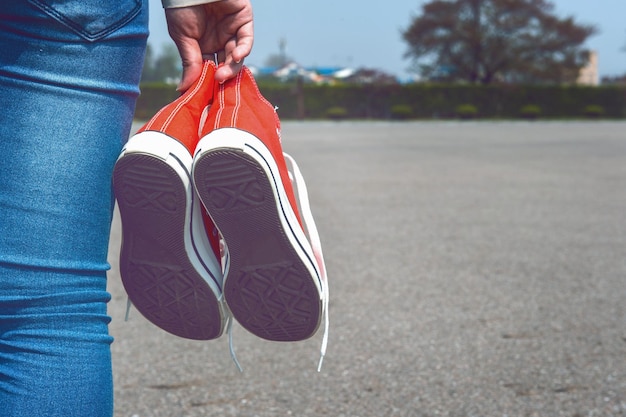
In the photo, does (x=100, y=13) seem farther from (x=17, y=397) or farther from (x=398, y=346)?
(x=398, y=346)

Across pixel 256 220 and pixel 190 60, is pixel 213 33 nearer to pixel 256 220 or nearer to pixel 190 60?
pixel 190 60

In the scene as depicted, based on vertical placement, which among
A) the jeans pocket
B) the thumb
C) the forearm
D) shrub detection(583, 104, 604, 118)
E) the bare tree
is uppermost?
the bare tree

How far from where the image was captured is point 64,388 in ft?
4.05

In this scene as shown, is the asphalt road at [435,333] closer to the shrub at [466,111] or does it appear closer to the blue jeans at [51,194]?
the blue jeans at [51,194]

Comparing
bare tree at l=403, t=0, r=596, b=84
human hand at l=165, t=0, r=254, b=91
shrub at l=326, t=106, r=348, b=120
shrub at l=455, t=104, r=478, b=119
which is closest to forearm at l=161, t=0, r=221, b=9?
human hand at l=165, t=0, r=254, b=91

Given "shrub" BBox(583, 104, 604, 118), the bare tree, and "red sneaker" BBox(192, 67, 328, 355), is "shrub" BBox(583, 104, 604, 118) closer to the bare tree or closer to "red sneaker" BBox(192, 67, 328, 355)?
the bare tree

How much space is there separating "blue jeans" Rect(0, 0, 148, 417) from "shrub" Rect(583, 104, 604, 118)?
48.3 meters

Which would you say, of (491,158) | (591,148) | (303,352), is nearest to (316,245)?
(303,352)

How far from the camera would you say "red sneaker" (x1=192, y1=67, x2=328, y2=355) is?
4.70 feet

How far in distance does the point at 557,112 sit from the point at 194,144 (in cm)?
4901

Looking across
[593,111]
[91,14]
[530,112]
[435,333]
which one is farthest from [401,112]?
[91,14]

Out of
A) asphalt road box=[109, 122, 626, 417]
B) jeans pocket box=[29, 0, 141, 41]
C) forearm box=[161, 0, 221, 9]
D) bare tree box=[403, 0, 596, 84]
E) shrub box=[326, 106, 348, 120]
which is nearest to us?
jeans pocket box=[29, 0, 141, 41]

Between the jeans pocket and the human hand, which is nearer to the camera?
the jeans pocket

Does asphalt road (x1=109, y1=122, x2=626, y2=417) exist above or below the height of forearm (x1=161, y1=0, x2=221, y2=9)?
below
